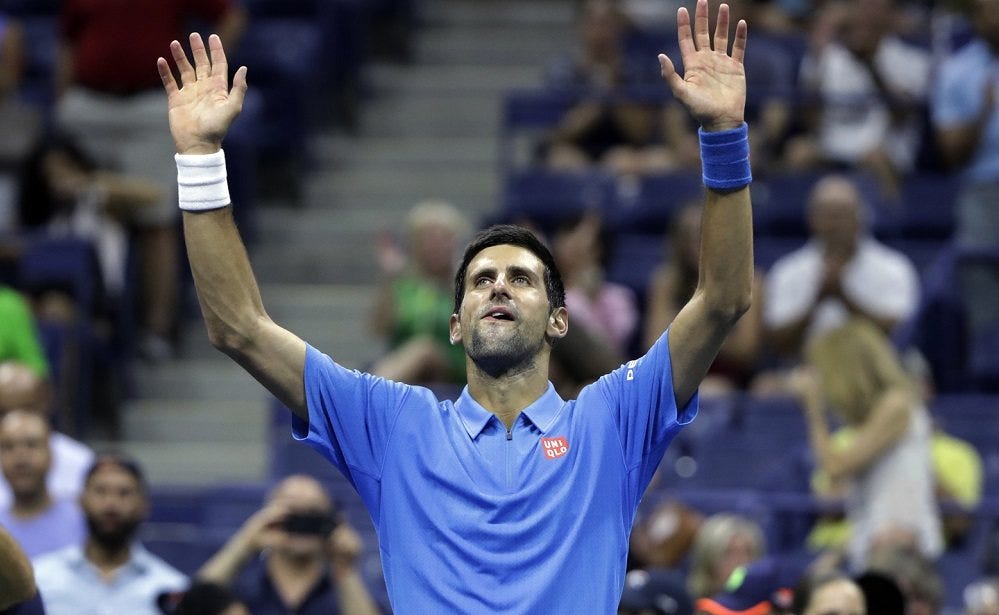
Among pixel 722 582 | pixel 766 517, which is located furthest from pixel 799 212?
pixel 722 582

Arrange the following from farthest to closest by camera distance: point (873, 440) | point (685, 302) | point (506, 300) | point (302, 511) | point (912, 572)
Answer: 1. point (685, 302)
2. point (873, 440)
3. point (302, 511)
4. point (912, 572)
5. point (506, 300)

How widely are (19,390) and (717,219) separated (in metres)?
4.80

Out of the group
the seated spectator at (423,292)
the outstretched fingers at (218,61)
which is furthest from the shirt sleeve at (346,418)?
the seated spectator at (423,292)

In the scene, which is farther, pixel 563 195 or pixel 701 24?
pixel 563 195

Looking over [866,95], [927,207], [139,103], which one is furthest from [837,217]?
[139,103]

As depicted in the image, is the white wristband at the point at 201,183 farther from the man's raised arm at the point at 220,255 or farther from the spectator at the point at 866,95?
the spectator at the point at 866,95

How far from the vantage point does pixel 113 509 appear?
7.24 m

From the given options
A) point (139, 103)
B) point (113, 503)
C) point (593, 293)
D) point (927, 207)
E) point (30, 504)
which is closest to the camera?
point (113, 503)

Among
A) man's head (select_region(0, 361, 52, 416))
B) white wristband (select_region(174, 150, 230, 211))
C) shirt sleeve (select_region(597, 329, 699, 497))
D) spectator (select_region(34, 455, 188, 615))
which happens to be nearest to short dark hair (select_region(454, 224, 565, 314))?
shirt sleeve (select_region(597, 329, 699, 497))

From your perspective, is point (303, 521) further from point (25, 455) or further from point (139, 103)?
point (139, 103)

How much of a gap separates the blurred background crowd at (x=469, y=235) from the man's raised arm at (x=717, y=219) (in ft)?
7.39

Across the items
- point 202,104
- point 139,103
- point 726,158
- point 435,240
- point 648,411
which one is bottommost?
point 435,240

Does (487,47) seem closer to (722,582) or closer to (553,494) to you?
(722,582)

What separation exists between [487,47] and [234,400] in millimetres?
3590
